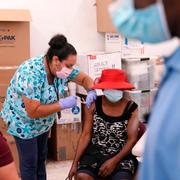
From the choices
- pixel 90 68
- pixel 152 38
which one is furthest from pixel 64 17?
pixel 152 38

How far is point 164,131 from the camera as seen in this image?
32.6 inches

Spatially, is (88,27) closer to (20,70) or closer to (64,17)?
(64,17)

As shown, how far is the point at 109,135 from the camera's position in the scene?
270 centimetres

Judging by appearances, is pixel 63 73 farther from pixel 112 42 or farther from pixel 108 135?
pixel 112 42

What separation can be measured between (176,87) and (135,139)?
1.83 meters

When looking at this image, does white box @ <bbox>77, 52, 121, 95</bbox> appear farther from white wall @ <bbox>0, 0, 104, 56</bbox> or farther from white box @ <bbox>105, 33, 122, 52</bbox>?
white wall @ <bbox>0, 0, 104, 56</bbox>

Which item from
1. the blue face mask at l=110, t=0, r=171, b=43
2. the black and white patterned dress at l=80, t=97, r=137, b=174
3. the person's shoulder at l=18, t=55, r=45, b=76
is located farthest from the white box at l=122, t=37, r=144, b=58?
the blue face mask at l=110, t=0, r=171, b=43

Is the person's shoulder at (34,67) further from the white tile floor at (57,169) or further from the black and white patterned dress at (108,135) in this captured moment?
the white tile floor at (57,169)

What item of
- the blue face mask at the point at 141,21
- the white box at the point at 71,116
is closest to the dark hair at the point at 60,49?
the white box at the point at 71,116

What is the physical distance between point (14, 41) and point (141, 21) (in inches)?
116

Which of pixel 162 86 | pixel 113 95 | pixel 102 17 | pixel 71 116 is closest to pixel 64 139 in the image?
pixel 71 116

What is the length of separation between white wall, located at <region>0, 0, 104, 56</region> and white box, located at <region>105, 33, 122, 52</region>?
0.43 ft

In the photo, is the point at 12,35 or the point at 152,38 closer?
the point at 152,38

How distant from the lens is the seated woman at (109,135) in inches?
103
